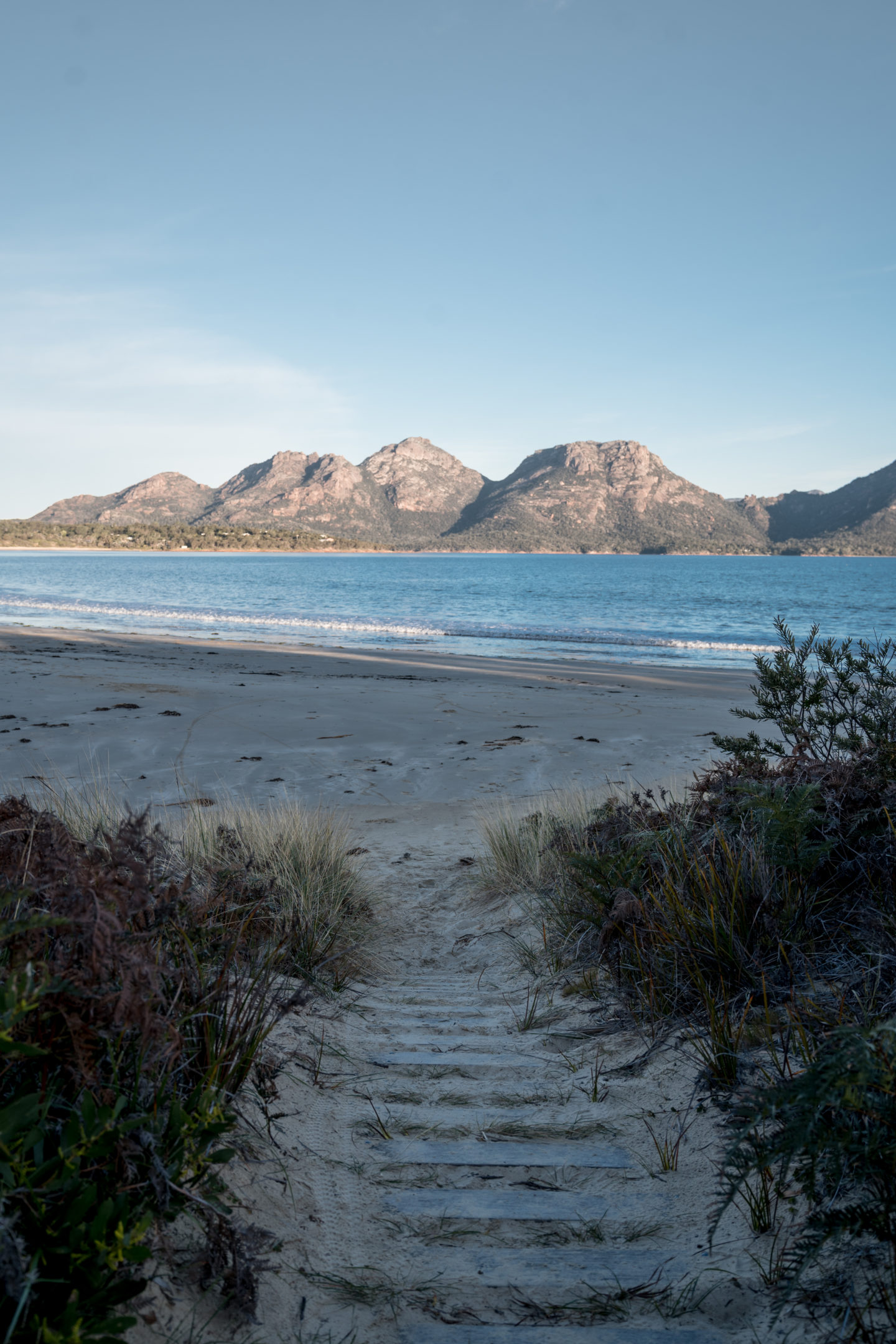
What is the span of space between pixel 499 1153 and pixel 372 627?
32449mm

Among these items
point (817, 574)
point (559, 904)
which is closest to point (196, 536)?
point (817, 574)

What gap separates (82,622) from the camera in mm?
29938

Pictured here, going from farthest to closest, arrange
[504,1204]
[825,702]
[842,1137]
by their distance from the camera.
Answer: [825,702]
[504,1204]
[842,1137]

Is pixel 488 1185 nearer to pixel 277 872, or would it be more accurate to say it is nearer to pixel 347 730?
pixel 277 872

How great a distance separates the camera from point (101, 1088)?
5.86 ft

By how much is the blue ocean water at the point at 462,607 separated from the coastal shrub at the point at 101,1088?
21.7 meters

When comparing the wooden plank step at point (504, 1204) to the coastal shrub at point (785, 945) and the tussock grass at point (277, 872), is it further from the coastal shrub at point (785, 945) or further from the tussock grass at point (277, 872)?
the tussock grass at point (277, 872)

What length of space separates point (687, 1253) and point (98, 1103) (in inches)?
57.3

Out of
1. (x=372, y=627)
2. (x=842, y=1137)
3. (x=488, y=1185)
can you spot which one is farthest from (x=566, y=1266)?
(x=372, y=627)

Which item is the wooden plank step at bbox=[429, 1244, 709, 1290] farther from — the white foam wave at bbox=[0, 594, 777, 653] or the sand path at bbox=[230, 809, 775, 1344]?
the white foam wave at bbox=[0, 594, 777, 653]

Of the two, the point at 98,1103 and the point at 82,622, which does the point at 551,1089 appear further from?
the point at 82,622

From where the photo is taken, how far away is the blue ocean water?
93.6 feet

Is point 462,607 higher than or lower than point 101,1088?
higher

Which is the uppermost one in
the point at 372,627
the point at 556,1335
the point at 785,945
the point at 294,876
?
the point at 372,627
